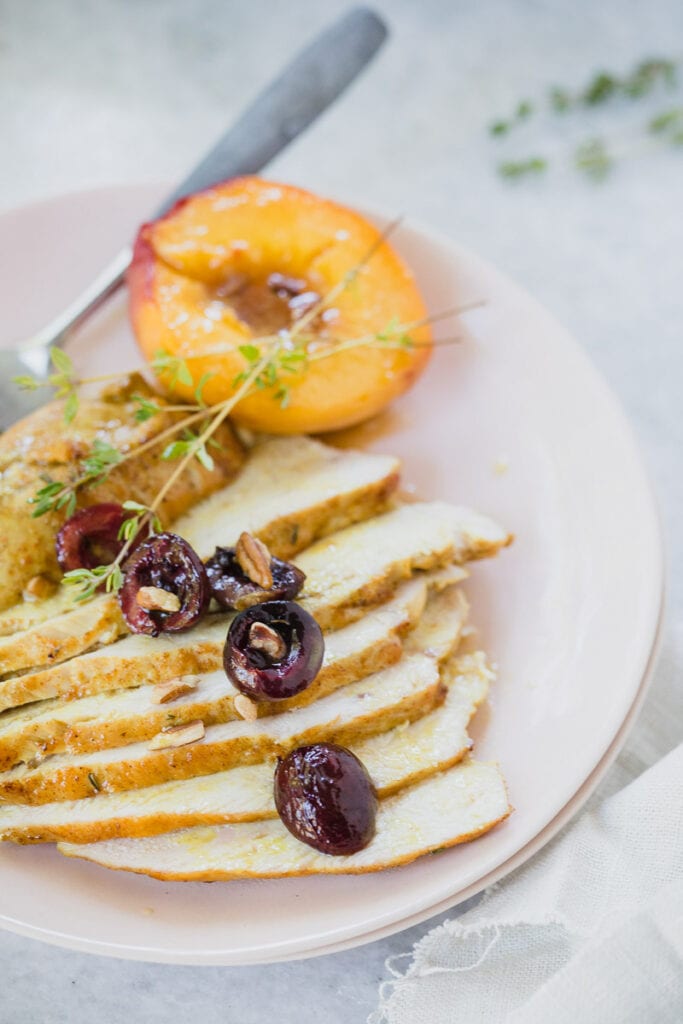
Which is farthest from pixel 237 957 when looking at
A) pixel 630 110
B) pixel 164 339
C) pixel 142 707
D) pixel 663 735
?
pixel 630 110

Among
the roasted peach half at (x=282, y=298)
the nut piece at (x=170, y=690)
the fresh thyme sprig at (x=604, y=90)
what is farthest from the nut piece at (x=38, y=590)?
the fresh thyme sprig at (x=604, y=90)

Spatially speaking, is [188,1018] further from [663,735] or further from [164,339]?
[164,339]

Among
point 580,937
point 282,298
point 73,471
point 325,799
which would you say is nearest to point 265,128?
point 282,298

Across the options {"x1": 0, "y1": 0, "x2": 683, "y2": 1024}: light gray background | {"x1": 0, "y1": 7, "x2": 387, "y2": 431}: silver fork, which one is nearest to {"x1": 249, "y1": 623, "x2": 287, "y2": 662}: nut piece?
{"x1": 0, "y1": 7, "x2": 387, "y2": 431}: silver fork

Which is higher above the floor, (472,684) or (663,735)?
(472,684)

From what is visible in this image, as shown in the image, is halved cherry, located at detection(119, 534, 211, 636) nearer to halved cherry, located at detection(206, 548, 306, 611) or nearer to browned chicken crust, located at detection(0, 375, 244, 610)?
halved cherry, located at detection(206, 548, 306, 611)

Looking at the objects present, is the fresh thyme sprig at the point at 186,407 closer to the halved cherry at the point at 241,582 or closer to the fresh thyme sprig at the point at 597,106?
the halved cherry at the point at 241,582
